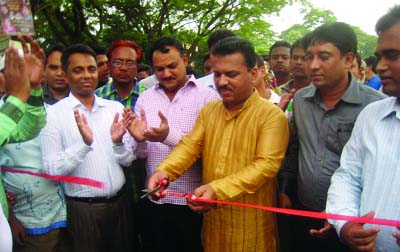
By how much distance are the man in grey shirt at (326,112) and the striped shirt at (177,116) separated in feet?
3.05

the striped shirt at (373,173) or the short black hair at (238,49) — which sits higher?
the short black hair at (238,49)

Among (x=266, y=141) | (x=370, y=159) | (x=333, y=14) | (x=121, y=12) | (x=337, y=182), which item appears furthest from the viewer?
(x=333, y=14)

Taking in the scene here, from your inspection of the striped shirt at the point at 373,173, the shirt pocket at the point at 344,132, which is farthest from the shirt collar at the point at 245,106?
the striped shirt at the point at 373,173

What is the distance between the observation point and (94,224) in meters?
3.15

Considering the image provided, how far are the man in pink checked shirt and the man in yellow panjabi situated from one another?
0.42m

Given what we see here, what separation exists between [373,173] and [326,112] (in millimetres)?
810

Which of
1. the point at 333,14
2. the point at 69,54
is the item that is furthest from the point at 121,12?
the point at 333,14

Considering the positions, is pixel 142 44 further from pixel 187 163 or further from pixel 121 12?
pixel 187 163

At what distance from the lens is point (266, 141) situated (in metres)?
2.66

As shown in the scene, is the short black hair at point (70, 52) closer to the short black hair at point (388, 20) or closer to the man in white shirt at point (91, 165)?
the man in white shirt at point (91, 165)

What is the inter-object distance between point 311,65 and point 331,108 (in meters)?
0.34

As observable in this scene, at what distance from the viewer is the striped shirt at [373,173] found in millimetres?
1984

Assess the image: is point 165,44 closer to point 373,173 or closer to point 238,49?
point 238,49

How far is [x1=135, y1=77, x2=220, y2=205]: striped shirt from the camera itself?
3355 millimetres
